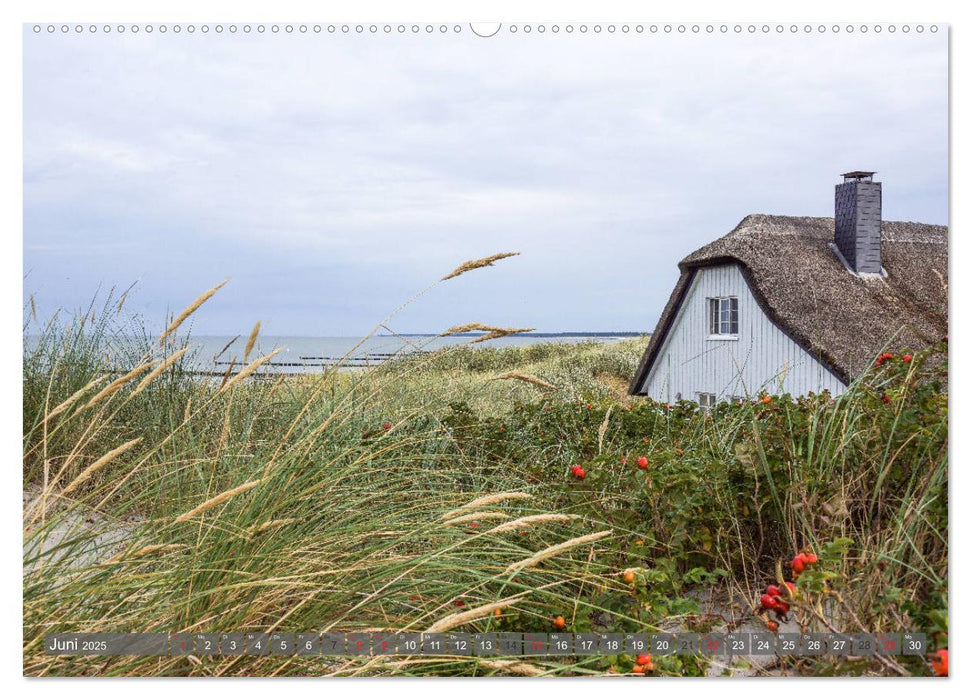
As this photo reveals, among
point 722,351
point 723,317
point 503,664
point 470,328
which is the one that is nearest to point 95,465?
point 503,664

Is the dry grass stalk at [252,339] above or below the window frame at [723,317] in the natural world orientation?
below

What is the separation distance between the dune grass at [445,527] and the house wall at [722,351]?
16.4 feet

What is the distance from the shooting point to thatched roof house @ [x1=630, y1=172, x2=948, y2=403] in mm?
7605

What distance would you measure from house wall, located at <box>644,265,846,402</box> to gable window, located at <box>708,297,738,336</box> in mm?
67

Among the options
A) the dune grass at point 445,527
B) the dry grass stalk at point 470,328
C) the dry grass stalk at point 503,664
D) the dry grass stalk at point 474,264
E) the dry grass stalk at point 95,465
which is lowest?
the dry grass stalk at point 503,664

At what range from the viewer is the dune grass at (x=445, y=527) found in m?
1.79

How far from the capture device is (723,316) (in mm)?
10445

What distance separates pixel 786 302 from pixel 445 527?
27.2 feet

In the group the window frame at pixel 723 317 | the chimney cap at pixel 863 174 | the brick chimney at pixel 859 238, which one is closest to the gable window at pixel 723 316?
the window frame at pixel 723 317

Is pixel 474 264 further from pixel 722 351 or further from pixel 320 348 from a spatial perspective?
pixel 722 351

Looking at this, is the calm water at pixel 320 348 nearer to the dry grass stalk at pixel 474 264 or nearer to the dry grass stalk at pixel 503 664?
the dry grass stalk at pixel 474 264

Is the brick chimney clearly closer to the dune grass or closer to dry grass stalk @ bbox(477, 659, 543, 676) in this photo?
the dune grass
